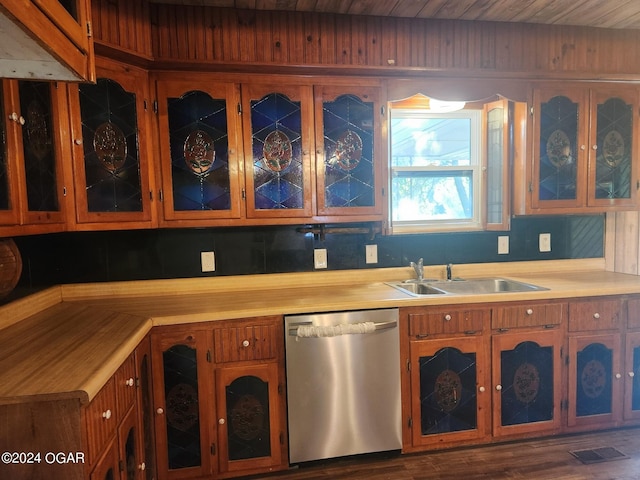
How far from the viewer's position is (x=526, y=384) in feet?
7.42

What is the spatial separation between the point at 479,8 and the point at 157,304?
2420 mm

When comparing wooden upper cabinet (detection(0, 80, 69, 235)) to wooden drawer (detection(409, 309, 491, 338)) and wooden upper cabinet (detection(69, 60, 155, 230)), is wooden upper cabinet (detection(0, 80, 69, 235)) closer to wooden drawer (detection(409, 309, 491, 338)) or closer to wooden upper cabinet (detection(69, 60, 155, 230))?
wooden upper cabinet (detection(69, 60, 155, 230))

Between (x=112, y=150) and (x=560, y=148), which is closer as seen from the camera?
(x=112, y=150)

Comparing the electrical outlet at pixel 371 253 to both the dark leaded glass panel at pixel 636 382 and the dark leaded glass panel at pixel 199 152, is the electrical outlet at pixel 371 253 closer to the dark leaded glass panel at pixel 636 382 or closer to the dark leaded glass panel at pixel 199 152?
the dark leaded glass panel at pixel 199 152

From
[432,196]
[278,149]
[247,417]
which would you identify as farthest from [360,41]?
[247,417]

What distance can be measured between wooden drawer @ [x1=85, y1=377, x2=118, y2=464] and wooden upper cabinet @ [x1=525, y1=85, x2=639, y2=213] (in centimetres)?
249

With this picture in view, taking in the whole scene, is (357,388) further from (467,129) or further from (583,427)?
(467,129)

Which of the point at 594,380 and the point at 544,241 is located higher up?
the point at 544,241

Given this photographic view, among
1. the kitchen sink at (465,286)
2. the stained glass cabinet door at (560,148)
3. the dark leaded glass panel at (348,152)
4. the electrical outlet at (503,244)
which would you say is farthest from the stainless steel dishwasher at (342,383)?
the stained glass cabinet door at (560,148)

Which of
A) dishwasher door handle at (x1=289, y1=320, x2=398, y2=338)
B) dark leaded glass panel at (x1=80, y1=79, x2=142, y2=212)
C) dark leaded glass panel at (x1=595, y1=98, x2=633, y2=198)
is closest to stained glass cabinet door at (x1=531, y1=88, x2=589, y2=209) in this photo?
dark leaded glass panel at (x1=595, y1=98, x2=633, y2=198)

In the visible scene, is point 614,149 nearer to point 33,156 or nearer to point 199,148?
point 199,148

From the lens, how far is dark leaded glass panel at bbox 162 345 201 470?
6.39ft

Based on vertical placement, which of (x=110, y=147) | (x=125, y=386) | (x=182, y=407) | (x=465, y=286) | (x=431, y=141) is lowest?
(x=182, y=407)

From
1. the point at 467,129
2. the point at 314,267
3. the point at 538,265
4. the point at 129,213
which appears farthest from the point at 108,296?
the point at 538,265
